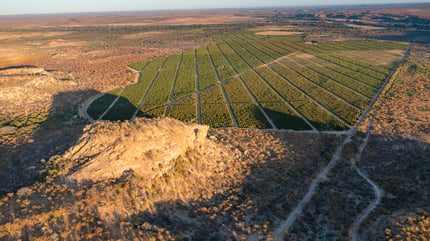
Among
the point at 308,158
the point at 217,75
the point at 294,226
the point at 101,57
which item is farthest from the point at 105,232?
the point at 101,57

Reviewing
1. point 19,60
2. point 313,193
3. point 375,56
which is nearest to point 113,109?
point 313,193

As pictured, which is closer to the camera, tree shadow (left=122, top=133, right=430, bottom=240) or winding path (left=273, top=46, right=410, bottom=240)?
tree shadow (left=122, top=133, right=430, bottom=240)

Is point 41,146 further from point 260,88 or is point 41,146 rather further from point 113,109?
point 260,88

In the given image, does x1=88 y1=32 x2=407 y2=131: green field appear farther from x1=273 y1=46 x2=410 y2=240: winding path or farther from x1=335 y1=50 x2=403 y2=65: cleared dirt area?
x1=273 y1=46 x2=410 y2=240: winding path

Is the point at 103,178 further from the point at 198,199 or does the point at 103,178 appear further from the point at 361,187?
the point at 361,187

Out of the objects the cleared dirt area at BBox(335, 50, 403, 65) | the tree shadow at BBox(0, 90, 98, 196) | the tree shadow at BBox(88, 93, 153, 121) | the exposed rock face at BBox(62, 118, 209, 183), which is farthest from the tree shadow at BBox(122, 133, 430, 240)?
the cleared dirt area at BBox(335, 50, 403, 65)

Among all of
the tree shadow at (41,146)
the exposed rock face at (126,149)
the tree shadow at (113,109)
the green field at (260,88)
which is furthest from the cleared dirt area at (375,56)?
the tree shadow at (41,146)
